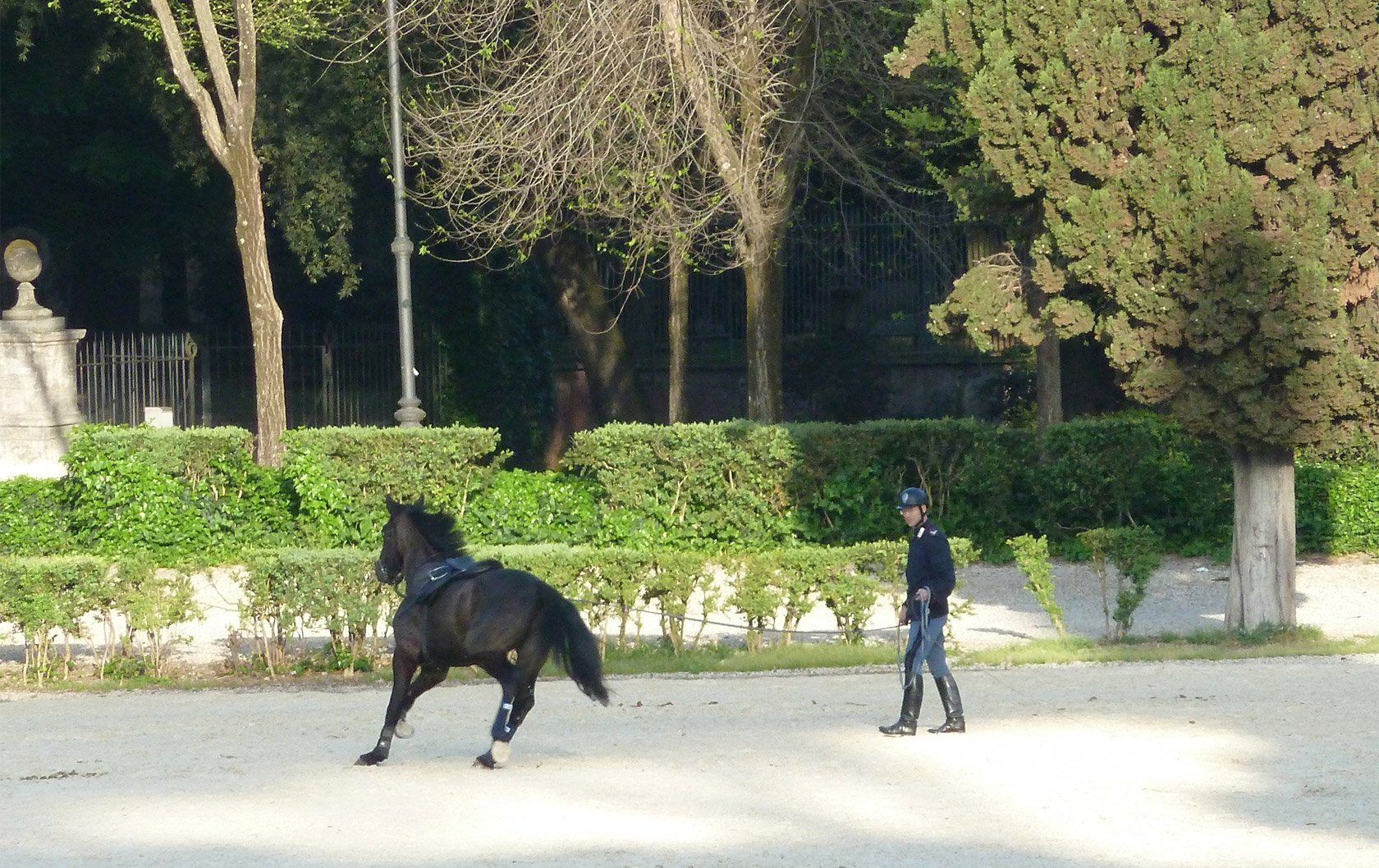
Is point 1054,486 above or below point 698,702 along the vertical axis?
above

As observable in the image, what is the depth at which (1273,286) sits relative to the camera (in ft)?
42.5

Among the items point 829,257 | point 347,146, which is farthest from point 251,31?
point 829,257

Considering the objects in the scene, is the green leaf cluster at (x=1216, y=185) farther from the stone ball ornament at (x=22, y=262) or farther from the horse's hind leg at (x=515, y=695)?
the stone ball ornament at (x=22, y=262)

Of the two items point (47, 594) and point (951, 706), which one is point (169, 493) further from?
point (951, 706)

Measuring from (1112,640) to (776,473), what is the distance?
551cm

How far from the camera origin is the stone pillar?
70.7 feet

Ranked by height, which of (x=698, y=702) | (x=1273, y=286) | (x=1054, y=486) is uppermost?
(x=1273, y=286)

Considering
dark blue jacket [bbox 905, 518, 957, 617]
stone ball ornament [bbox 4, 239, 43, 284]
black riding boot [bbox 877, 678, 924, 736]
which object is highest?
stone ball ornament [bbox 4, 239, 43, 284]

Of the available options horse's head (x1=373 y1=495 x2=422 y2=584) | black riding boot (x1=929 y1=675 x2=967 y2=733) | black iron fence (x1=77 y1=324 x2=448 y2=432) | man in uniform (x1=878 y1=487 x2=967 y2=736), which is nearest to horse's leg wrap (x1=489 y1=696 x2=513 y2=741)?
horse's head (x1=373 y1=495 x2=422 y2=584)

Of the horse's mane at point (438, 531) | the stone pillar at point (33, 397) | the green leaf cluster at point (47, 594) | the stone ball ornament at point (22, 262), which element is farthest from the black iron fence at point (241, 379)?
the horse's mane at point (438, 531)

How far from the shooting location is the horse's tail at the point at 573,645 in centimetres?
881

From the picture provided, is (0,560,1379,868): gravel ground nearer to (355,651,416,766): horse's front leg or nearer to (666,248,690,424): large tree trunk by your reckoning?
(355,651,416,766): horse's front leg

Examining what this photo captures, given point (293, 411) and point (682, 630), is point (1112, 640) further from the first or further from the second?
point (293, 411)

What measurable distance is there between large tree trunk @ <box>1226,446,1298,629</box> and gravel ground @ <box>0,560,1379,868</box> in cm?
115
